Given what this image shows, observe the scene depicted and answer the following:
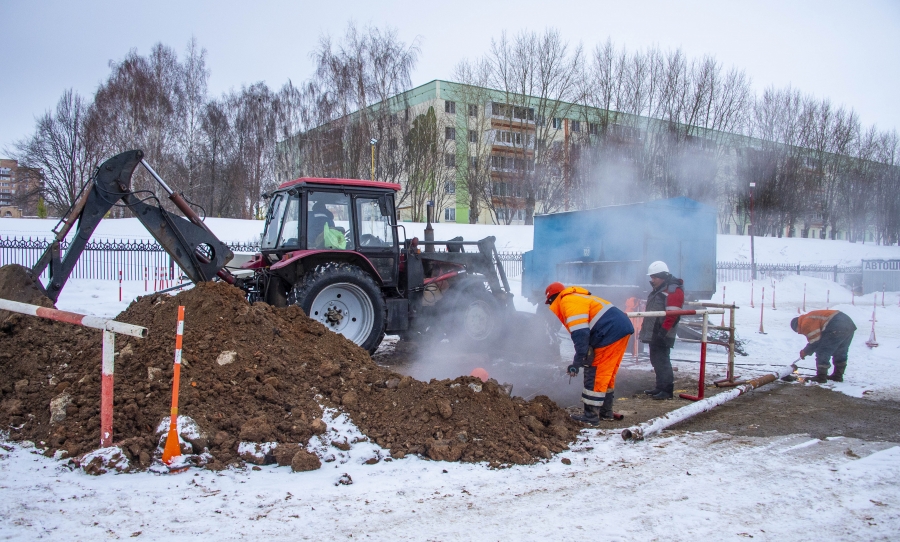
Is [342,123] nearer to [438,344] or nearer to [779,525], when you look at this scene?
[438,344]

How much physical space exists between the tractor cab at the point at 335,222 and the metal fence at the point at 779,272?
21067 mm

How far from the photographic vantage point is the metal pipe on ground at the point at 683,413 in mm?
4703

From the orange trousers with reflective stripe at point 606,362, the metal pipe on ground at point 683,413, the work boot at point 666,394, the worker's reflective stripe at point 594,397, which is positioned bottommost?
the work boot at point 666,394

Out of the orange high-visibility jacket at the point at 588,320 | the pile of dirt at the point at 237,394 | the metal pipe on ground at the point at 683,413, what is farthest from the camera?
the orange high-visibility jacket at the point at 588,320

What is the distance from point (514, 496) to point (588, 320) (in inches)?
82.2

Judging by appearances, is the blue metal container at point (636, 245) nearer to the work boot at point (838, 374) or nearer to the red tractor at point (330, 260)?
the red tractor at point (330, 260)

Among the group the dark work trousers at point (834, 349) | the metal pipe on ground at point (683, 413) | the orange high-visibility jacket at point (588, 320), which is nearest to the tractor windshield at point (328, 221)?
the orange high-visibility jacket at point (588, 320)

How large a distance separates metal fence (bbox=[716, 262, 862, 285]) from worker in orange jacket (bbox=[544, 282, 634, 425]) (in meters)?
22.2

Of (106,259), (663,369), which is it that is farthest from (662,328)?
(106,259)

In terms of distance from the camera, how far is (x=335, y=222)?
7.82m

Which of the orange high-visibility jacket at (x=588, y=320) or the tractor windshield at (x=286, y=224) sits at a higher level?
the tractor windshield at (x=286, y=224)

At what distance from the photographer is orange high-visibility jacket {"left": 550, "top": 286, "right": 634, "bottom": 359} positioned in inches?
205

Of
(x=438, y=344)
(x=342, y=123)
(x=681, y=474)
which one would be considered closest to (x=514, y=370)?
(x=438, y=344)

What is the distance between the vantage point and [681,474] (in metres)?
3.99
